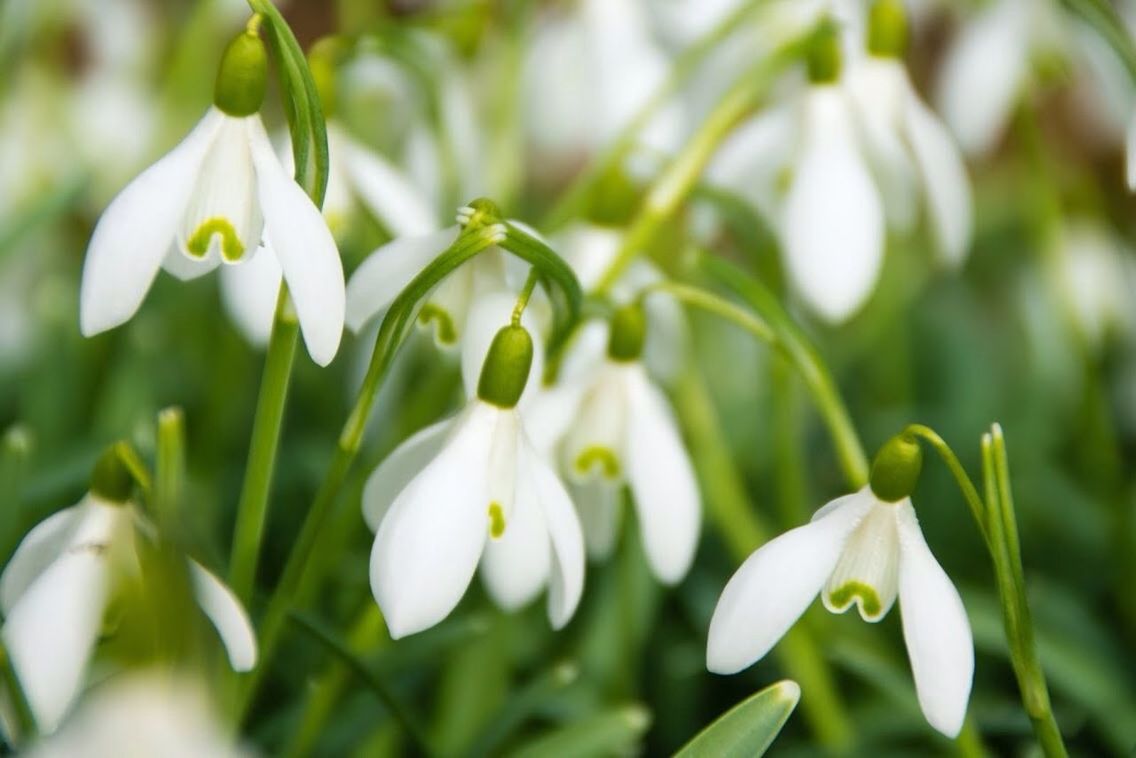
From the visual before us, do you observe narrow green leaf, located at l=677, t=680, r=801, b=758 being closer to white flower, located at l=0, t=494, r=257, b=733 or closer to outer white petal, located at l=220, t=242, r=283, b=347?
white flower, located at l=0, t=494, r=257, b=733

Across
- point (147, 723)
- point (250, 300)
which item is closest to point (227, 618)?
point (147, 723)

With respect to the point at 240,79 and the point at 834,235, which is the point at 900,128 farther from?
the point at 240,79

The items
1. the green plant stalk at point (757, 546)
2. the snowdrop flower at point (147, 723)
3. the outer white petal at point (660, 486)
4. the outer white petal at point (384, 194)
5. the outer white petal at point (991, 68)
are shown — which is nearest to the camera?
the snowdrop flower at point (147, 723)

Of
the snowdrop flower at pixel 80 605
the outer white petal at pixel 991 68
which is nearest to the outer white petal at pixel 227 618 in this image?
the snowdrop flower at pixel 80 605

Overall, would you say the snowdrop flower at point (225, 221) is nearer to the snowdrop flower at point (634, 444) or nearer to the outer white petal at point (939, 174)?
the snowdrop flower at point (634, 444)

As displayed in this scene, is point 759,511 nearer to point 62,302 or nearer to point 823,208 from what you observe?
point 823,208

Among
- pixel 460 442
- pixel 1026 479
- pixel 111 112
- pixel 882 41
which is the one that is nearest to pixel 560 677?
pixel 460 442

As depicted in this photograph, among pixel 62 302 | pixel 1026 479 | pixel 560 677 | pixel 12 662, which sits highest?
pixel 62 302
